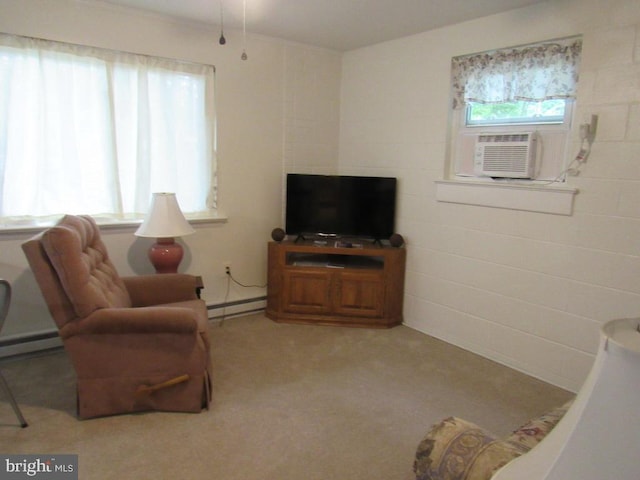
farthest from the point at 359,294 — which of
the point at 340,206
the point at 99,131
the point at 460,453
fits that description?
the point at 460,453

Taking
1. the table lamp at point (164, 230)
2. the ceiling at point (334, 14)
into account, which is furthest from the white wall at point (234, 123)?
the table lamp at point (164, 230)

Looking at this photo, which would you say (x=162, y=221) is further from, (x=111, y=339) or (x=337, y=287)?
(x=337, y=287)

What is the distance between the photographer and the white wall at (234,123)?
293 cm

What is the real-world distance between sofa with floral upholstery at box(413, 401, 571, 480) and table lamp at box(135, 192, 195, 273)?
2340mm

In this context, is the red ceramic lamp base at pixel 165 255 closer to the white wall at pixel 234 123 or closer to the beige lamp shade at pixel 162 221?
the beige lamp shade at pixel 162 221

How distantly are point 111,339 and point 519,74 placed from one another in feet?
9.83

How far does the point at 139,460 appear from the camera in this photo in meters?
1.98

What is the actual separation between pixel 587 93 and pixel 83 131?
3289mm

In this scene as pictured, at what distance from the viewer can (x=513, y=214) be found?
117 inches

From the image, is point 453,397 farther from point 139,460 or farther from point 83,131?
point 83,131

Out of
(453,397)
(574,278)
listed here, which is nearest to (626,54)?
(574,278)

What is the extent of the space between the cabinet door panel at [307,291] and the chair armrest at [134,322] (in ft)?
4.95

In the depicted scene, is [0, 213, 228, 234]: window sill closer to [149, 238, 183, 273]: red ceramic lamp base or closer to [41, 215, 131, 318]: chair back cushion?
[149, 238, 183, 273]: red ceramic lamp base

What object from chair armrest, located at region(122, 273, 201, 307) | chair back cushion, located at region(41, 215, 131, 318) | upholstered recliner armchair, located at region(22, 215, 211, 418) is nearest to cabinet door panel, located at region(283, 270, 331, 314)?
chair armrest, located at region(122, 273, 201, 307)
